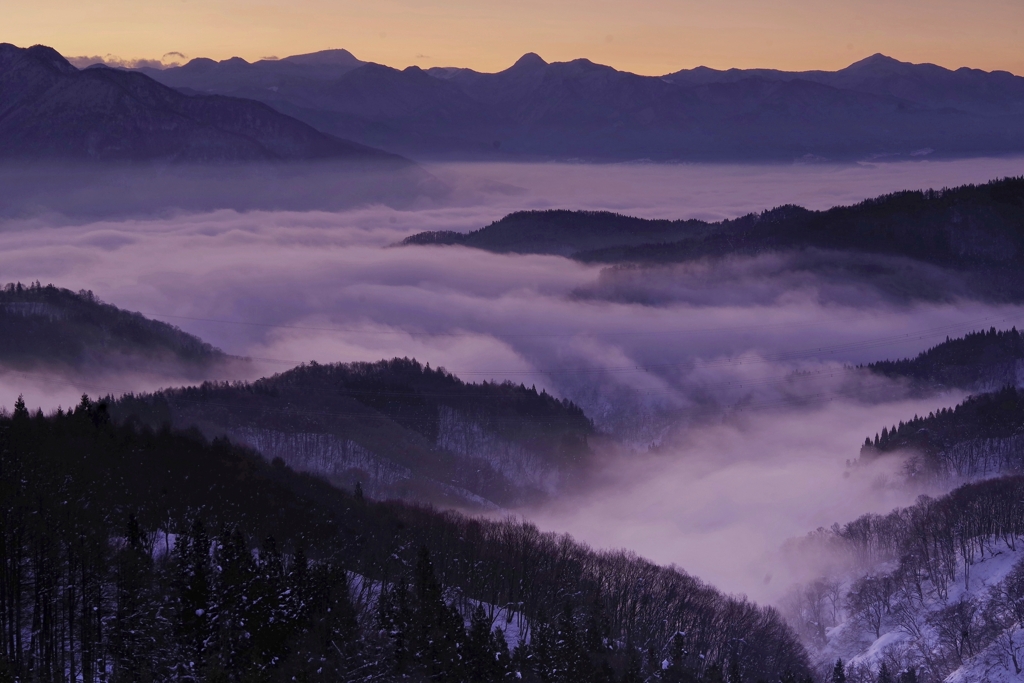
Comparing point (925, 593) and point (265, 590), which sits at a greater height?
point (265, 590)

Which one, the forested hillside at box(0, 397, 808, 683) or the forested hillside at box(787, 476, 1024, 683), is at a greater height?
the forested hillside at box(0, 397, 808, 683)

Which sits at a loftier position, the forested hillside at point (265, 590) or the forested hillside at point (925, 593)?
the forested hillside at point (265, 590)

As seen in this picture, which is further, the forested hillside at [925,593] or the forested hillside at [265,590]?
the forested hillside at [925,593]

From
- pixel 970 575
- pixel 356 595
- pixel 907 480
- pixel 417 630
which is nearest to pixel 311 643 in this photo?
pixel 417 630

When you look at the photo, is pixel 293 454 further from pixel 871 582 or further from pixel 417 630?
pixel 417 630
